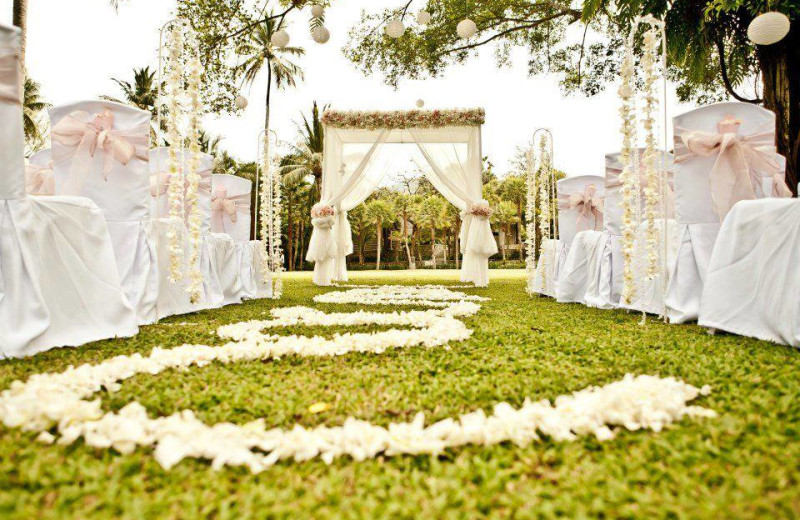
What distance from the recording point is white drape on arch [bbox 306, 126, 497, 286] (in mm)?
8453

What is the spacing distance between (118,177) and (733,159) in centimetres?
462

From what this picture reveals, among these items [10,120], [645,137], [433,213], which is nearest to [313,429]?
[10,120]

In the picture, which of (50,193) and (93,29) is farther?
(93,29)

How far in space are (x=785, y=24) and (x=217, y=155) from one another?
2682 cm

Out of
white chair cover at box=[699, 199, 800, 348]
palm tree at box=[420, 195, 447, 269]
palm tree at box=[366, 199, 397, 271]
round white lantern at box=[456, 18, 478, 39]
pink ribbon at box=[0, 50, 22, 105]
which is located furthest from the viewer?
palm tree at box=[420, 195, 447, 269]

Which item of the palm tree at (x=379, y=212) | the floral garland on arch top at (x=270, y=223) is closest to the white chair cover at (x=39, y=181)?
the floral garland on arch top at (x=270, y=223)

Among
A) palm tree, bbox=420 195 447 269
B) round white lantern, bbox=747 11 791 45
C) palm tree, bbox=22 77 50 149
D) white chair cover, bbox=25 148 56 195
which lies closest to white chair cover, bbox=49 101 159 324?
white chair cover, bbox=25 148 56 195

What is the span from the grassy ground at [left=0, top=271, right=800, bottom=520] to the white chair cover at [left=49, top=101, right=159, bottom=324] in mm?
1485

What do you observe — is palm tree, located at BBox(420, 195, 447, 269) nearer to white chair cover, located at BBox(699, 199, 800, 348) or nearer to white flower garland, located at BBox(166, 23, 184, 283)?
white flower garland, located at BBox(166, 23, 184, 283)

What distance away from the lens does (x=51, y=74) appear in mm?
22250

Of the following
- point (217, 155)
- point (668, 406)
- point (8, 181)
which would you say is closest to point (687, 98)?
point (668, 406)

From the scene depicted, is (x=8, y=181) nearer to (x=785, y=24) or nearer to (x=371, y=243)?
(x=785, y=24)

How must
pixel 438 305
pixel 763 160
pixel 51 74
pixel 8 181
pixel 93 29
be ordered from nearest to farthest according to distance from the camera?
pixel 8 181
pixel 763 160
pixel 438 305
pixel 93 29
pixel 51 74

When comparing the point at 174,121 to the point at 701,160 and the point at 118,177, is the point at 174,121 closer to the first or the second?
the point at 118,177
